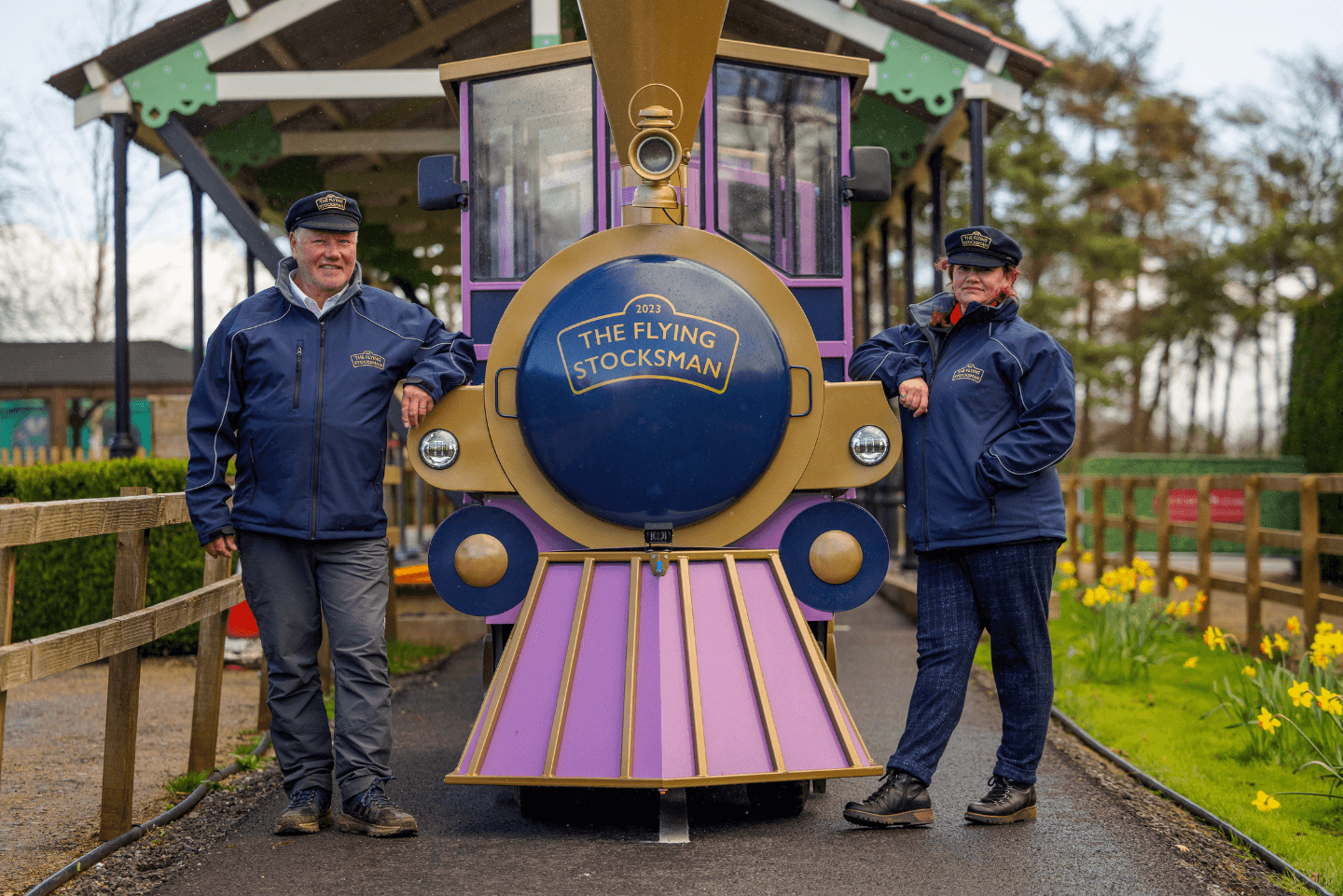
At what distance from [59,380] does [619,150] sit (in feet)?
88.7

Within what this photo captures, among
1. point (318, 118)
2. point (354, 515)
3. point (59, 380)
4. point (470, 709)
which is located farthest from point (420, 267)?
point (59, 380)

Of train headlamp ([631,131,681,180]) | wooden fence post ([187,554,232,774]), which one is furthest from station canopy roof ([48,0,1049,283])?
wooden fence post ([187,554,232,774])

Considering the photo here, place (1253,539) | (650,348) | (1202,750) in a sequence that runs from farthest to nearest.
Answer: (1253,539) < (1202,750) < (650,348)

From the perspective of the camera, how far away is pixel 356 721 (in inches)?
151

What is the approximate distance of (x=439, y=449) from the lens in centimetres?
389

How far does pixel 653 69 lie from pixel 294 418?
1.59 m

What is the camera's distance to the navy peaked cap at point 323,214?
396 centimetres

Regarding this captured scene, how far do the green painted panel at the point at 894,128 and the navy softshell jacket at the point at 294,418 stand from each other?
617 cm

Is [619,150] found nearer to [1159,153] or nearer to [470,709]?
[470,709]

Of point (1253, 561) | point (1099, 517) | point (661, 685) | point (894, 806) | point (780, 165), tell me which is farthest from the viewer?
point (1099, 517)

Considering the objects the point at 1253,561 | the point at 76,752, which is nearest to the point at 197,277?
the point at 76,752

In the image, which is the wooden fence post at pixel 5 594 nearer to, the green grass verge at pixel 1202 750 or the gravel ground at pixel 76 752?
the gravel ground at pixel 76 752

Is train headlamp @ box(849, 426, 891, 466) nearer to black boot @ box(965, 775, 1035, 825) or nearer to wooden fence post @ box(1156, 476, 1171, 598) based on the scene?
black boot @ box(965, 775, 1035, 825)

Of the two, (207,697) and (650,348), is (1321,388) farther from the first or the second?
(207,697)
